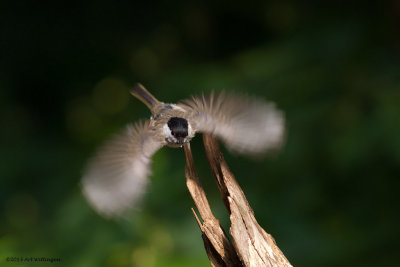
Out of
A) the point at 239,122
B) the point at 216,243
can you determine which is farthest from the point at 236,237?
the point at 239,122

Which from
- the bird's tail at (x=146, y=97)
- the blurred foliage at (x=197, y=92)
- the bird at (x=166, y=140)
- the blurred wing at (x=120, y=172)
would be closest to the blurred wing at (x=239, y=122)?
the bird at (x=166, y=140)

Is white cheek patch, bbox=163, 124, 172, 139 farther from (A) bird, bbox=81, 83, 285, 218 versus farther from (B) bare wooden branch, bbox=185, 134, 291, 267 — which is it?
(B) bare wooden branch, bbox=185, 134, 291, 267

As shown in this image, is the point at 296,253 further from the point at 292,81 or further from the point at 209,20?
the point at 209,20

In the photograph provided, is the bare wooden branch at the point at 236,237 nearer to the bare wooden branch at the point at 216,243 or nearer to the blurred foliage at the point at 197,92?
the bare wooden branch at the point at 216,243

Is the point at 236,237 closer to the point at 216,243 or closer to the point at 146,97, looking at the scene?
the point at 216,243

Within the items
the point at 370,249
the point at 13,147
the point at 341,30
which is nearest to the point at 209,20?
the point at 341,30

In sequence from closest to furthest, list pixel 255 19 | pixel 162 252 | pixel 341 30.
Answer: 1. pixel 162 252
2. pixel 341 30
3. pixel 255 19

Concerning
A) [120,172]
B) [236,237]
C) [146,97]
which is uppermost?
[146,97]
